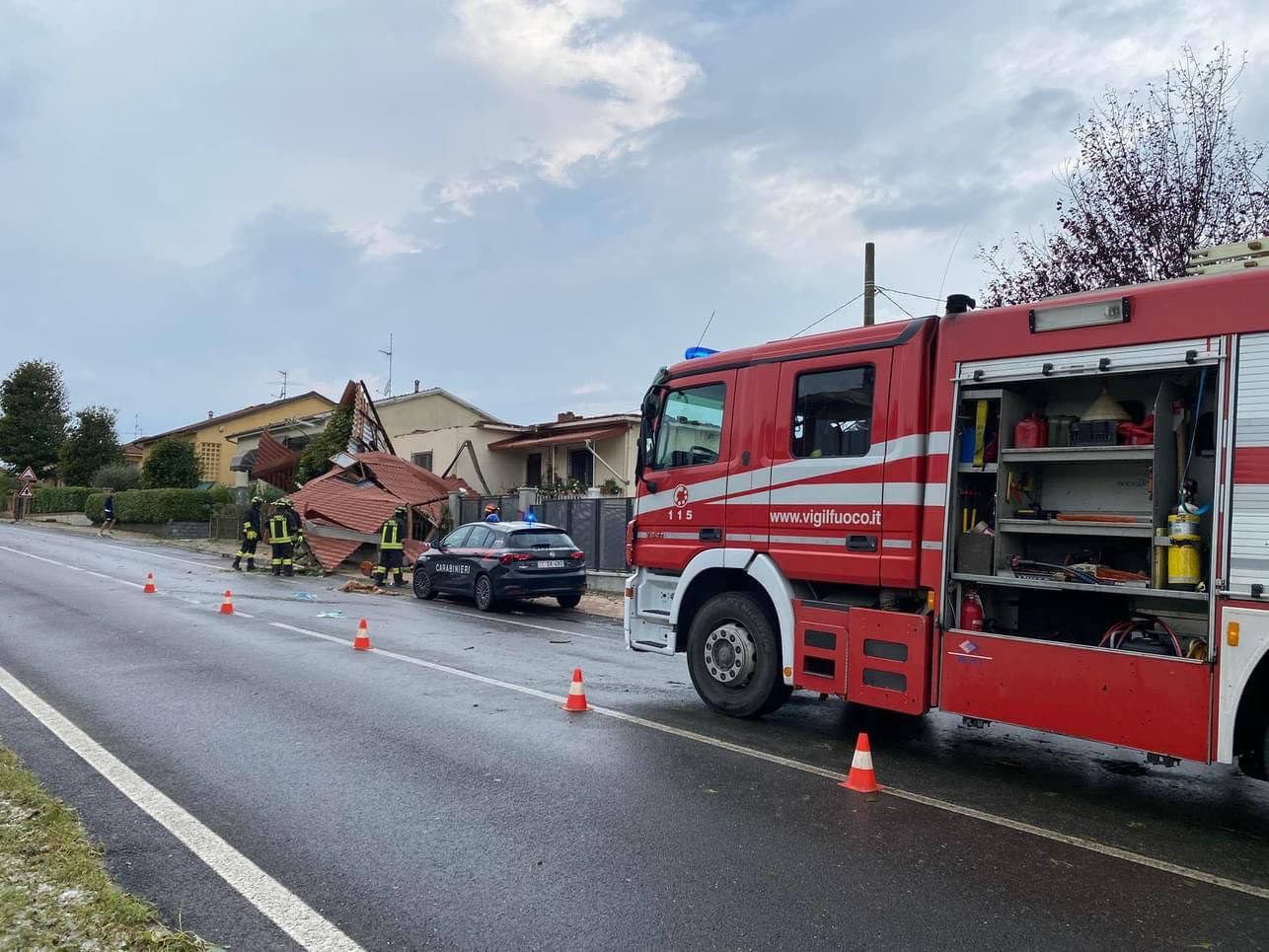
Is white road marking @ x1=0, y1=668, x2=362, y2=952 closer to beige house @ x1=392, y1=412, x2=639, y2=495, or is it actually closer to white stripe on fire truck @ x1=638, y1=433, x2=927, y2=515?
white stripe on fire truck @ x1=638, y1=433, x2=927, y2=515

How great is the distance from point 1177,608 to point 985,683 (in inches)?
44.4

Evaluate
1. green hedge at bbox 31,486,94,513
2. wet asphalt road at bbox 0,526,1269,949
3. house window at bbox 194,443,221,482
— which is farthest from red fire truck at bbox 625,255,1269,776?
house window at bbox 194,443,221,482

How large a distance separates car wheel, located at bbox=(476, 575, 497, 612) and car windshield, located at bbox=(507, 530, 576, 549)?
742mm

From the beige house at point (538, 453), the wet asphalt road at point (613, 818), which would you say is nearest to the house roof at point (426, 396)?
the beige house at point (538, 453)

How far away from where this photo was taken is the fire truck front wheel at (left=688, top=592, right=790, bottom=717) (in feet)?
22.6

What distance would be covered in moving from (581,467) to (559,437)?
1927 mm

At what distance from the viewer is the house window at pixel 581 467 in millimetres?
27672

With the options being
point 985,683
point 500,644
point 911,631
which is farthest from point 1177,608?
point 500,644

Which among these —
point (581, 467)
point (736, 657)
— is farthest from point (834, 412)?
point (581, 467)

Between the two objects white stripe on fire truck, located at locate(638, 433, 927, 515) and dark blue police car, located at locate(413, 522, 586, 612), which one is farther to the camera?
dark blue police car, located at locate(413, 522, 586, 612)

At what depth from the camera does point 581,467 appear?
28281mm

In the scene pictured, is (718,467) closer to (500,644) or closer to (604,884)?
(604,884)

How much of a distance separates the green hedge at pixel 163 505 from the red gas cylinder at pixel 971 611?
4021 cm

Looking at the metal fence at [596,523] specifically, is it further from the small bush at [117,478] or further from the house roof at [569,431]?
the small bush at [117,478]
